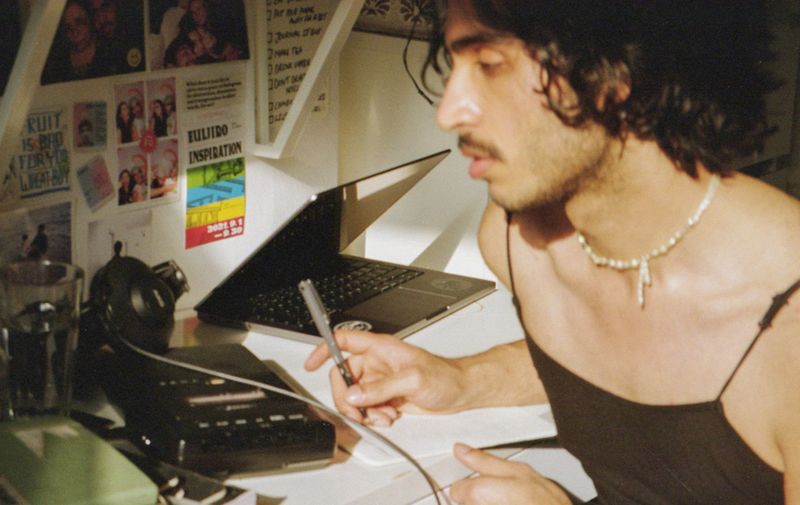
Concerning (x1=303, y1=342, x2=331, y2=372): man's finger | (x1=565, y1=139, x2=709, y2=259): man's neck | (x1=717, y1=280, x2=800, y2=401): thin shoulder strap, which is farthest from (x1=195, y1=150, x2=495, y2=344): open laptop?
(x1=717, y1=280, x2=800, y2=401): thin shoulder strap

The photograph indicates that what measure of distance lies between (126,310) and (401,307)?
385 millimetres

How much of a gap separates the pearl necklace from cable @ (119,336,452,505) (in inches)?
12.1

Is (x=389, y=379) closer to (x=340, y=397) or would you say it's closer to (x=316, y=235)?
(x=340, y=397)

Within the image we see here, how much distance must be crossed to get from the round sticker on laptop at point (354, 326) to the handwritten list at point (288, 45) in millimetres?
345

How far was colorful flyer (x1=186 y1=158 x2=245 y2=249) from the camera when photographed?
1.38m

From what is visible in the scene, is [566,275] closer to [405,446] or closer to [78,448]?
[405,446]

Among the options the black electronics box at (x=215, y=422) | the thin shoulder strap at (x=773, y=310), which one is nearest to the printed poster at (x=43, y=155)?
the black electronics box at (x=215, y=422)

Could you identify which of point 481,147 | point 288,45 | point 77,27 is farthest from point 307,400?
point 288,45

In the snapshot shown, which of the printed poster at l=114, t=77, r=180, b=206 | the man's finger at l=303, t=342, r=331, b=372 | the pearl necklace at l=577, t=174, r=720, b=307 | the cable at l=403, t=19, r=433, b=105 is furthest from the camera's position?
the cable at l=403, t=19, r=433, b=105

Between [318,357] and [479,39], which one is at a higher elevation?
[479,39]

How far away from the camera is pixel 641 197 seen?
41.3 inches

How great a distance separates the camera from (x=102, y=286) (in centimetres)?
112

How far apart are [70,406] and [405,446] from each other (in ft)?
1.14

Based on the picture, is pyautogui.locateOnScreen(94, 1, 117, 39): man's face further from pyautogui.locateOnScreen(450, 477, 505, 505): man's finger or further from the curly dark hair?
pyautogui.locateOnScreen(450, 477, 505, 505): man's finger
